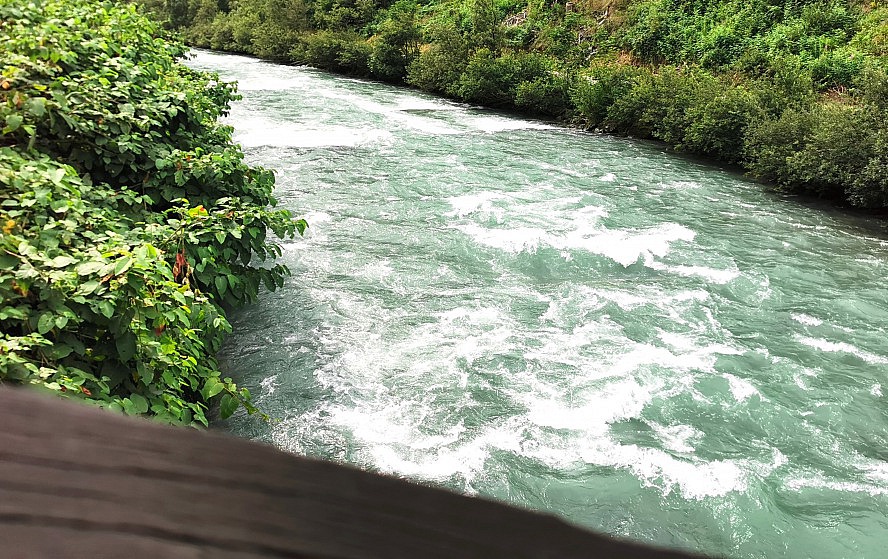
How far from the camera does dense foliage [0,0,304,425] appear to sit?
2889mm

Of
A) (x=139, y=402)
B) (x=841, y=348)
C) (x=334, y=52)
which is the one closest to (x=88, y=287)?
(x=139, y=402)

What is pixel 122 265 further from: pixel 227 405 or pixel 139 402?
pixel 227 405

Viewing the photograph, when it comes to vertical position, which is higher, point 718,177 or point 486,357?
point 718,177

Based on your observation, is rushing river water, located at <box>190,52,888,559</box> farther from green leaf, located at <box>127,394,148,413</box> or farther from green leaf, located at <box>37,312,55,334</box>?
green leaf, located at <box>37,312,55,334</box>

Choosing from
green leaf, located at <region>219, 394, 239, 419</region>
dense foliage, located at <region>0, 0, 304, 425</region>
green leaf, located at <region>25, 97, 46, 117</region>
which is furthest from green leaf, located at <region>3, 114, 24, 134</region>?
green leaf, located at <region>219, 394, 239, 419</region>

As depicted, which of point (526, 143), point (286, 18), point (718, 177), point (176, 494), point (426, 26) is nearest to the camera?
point (176, 494)

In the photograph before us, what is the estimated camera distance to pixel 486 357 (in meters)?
6.68

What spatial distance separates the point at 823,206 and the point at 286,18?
33381 millimetres

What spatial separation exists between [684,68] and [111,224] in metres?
19.4

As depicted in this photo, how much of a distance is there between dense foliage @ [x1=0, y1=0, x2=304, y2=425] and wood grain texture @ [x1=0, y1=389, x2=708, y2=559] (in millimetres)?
2150

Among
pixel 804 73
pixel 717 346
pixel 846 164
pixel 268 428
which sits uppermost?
pixel 804 73

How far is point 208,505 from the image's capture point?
1.96ft

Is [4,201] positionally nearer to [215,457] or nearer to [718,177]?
[215,457]

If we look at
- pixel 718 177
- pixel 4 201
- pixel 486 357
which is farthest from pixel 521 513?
pixel 718 177
